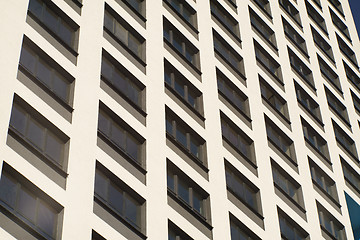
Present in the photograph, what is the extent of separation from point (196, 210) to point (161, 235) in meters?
3.59

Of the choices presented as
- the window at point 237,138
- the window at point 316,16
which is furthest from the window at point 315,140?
the window at point 316,16

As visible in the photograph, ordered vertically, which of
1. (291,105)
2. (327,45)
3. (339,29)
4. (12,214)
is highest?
(339,29)

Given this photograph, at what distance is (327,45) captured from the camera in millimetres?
56344

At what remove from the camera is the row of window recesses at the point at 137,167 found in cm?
2688

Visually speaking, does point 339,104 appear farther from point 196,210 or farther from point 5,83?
point 5,83

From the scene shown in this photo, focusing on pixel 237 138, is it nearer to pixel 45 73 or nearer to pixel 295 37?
pixel 45 73

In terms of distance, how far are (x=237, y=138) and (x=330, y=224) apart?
7.67 m

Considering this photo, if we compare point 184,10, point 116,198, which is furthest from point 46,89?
point 184,10

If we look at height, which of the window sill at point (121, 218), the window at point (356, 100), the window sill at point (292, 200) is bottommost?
the window sill at point (121, 218)

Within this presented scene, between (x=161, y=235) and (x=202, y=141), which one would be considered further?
(x=202, y=141)

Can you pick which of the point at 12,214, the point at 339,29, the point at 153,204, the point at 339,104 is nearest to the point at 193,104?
the point at 153,204

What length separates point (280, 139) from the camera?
42406mm

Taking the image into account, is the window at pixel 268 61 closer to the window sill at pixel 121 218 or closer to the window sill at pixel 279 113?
the window sill at pixel 279 113

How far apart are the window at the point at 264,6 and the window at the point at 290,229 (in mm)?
17366
